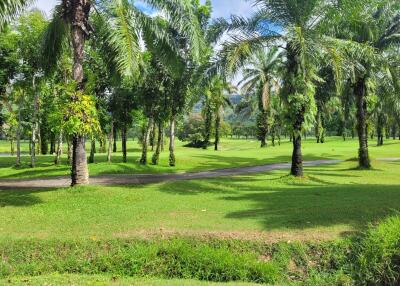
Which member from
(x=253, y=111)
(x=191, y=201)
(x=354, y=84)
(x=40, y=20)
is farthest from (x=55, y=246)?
(x=253, y=111)

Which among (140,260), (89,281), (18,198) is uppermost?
(18,198)

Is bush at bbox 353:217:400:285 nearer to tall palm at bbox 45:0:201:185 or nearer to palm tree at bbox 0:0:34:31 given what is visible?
tall palm at bbox 45:0:201:185

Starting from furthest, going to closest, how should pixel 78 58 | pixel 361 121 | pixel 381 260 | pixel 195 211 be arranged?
pixel 361 121 < pixel 78 58 < pixel 195 211 < pixel 381 260

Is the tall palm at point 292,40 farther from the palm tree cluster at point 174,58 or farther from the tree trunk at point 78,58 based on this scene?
the tree trunk at point 78,58

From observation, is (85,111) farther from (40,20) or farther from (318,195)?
(40,20)

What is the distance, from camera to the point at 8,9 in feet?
42.4

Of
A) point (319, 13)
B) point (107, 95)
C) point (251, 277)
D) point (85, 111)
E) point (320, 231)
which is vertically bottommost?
point (251, 277)

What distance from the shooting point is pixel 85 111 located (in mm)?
16391

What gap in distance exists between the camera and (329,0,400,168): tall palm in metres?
21.7

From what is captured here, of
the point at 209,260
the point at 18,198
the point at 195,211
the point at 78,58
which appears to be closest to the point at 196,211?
the point at 195,211

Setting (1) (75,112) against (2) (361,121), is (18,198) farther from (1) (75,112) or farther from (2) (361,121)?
(2) (361,121)

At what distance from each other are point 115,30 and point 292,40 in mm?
9065

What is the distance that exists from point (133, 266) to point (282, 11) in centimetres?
1643

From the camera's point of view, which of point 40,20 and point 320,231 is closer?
point 320,231
